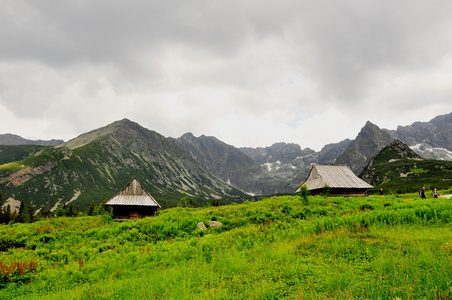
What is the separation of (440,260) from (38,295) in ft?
45.3

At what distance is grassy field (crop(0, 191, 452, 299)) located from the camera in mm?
5945

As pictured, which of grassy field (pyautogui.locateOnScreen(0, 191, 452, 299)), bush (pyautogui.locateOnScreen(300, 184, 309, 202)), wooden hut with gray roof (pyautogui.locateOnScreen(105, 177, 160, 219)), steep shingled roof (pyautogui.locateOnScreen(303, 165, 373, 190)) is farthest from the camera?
steep shingled roof (pyautogui.locateOnScreen(303, 165, 373, 190))

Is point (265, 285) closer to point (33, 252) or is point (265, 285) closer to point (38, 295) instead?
point (38, 295)

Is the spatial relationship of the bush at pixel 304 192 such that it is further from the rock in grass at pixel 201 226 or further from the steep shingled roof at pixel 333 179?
the steep shingled roof at pixel 333 179

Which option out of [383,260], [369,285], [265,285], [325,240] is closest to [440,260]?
[383,260]

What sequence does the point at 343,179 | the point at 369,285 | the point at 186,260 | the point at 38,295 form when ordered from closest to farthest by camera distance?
the point at 369,285 < the point at 38,295 < the point at 186,260 < the point at 343,179

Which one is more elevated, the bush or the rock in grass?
the bush

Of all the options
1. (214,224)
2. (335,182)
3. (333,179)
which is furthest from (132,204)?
(333,179)

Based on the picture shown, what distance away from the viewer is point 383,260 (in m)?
6.86

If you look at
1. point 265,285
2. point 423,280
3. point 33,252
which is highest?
point 423,280

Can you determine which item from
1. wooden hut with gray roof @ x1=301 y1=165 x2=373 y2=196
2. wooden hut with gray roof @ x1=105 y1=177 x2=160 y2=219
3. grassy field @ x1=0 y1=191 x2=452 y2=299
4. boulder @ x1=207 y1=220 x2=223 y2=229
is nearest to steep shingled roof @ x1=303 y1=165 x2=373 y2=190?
wooden hut with gray roof @ x1=301 y1=165 x2=373 y2=196

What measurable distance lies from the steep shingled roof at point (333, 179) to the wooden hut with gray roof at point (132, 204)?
3014 centimetres

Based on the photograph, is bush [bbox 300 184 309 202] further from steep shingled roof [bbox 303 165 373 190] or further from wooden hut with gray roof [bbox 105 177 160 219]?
wooden hut with gray roof [bbox 105 177 160 219]

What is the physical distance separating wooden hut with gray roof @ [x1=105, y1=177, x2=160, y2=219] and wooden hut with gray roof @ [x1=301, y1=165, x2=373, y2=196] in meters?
28.0
